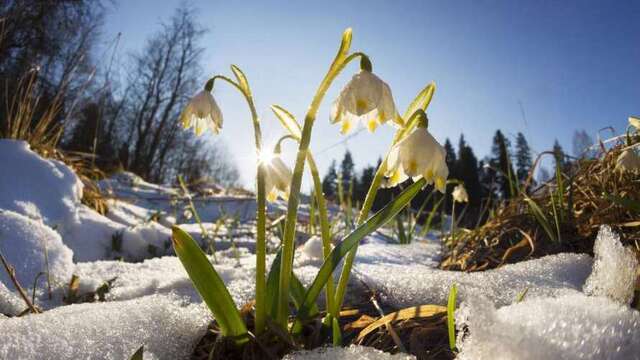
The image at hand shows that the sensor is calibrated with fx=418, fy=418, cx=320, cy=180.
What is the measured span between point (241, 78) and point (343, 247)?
46 cm

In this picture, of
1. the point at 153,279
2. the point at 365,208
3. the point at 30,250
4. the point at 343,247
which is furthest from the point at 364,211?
the point at 30,250

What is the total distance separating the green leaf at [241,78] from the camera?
3.15 feet

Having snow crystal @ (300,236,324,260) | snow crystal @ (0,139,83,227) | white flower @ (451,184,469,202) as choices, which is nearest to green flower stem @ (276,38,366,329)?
snow crystal @ (300,236,324,260)

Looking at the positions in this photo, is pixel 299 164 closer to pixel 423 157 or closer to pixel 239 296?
pixel 423 157

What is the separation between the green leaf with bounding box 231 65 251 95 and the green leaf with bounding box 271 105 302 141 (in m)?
0.10

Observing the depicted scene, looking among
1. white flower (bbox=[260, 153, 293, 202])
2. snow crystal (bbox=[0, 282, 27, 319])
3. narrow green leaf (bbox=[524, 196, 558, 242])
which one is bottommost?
snow crystal (bbox=[0, 282, 27, 319])

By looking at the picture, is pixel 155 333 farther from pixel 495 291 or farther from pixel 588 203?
pixel 588 203

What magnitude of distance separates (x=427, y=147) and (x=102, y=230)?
87.6 inches

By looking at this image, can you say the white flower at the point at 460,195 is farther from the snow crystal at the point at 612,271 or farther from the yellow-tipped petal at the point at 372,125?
the yellow-tipped petal at the point at 372,125

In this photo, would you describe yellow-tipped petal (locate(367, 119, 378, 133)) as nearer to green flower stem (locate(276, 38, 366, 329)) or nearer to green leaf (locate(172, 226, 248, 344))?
green flower stem (locate(276, 38, 366, 329))

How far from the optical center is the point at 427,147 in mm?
867

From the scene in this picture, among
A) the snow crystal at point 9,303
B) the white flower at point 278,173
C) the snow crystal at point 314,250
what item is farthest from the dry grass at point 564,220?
the snow crystal at point 9,303

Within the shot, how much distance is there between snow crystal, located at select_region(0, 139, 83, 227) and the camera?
210cm

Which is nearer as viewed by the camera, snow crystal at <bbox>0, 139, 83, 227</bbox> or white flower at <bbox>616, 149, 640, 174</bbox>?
white flower at <bbox>616, 149, 640, 174</bbox>
